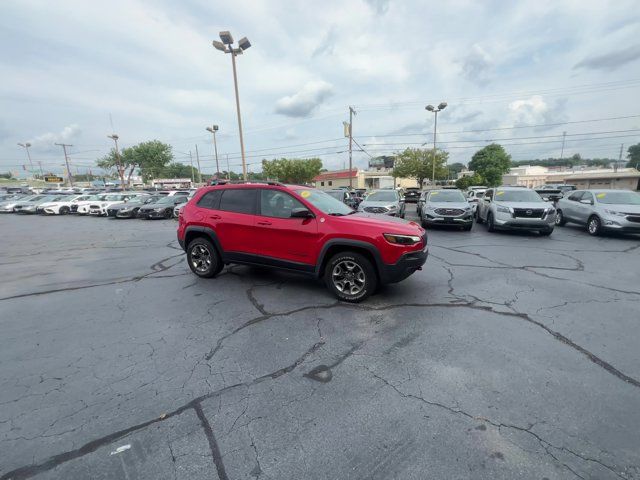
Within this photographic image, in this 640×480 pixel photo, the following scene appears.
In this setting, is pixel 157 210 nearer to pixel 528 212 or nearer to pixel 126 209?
pixel 126 209

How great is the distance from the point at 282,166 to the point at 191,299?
53.2 meters

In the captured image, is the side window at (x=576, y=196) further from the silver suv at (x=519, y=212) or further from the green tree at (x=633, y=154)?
the green tree at (x=633, y=154)

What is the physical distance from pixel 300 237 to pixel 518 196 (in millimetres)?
9845

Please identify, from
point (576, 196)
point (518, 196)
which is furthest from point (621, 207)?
point (518, 196)

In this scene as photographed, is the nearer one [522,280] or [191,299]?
[191,299]

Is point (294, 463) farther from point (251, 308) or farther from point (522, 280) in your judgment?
point (522, 280)

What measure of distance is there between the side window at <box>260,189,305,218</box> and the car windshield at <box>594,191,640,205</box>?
11030 mm

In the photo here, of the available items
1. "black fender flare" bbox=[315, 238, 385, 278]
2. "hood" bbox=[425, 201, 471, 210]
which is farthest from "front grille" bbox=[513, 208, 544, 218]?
"black fender flare" bbox=[315, 238, 385, 278]

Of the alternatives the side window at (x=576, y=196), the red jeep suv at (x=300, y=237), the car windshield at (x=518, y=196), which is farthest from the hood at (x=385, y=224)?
the side window at (x=576, y=196)

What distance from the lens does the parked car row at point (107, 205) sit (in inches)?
709

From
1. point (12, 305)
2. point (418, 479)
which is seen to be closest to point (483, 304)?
point (418, 479)

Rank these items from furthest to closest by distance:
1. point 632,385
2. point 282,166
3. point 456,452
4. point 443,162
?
1. point 282,166
2. point 443,162
3. point 632,385
4. point 456,452

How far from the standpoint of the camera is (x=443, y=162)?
44219mm

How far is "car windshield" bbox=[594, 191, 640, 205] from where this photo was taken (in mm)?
9470
